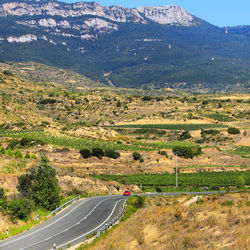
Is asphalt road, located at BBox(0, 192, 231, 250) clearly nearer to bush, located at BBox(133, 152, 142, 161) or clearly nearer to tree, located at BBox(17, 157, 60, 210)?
tree, located at BBox(17, 157, 60, 210)

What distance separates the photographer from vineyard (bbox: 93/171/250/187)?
6706cm

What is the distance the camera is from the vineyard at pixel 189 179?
67.1 m

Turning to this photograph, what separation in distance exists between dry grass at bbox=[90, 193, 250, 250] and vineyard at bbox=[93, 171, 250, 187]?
37365 mm

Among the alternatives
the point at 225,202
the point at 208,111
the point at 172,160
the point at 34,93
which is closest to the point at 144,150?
the point at 172,160

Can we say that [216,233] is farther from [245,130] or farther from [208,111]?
[208,111]

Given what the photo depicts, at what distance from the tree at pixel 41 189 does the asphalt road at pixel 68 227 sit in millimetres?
1563

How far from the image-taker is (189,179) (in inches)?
2768

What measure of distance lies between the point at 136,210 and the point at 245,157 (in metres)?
63.0

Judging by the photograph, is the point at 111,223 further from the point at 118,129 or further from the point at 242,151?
the point at 118,129

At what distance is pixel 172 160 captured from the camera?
88.8 meters

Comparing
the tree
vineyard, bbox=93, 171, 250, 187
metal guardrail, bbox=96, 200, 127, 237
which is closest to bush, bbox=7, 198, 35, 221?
the tree

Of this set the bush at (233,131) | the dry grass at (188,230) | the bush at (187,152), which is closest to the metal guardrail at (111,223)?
the dry grass at (188,230)

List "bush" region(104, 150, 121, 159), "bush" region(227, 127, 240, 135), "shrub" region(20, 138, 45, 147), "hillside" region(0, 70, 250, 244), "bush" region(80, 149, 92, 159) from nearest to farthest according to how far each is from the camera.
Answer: "hillside" region(0, 70, 250, 244) → "bush" region(80, 149, 92, 159) → "bush" region(104, 150, 121, 159) → "shrub" region(20, 138, 45, 147) → "bush" region(227, 127, 240, 135)

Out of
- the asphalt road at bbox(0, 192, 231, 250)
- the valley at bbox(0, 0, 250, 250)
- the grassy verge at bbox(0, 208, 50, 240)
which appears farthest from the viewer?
the grassy verge at bbox(0, 208, 50, 240)
